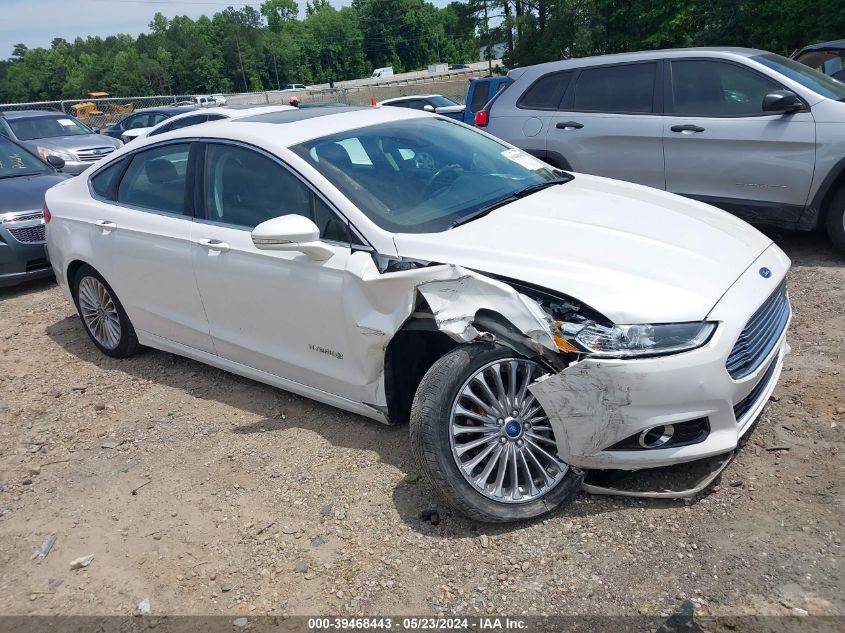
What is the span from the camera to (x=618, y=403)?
113 inches

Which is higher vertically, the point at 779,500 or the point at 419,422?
the point at 419,422

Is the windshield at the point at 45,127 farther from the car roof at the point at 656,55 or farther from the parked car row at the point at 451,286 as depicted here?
the car roof at the point at 656,55

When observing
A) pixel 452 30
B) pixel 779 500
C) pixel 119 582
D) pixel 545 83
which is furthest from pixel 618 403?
pixel 452 30

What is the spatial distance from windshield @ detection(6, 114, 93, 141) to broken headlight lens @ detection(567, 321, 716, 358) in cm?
1496

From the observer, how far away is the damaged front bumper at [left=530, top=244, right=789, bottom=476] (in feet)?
9.31

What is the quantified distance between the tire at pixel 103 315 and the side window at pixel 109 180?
56 cm

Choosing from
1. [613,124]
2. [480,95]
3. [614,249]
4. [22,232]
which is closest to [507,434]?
[614,249]

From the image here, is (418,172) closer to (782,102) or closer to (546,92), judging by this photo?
(782,102)

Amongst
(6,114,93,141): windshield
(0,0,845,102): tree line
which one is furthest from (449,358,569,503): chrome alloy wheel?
(0,0,845,102): tree line

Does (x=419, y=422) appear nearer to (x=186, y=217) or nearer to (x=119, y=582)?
(x=119, y=582)

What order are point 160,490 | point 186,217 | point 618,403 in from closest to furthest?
1. point 618,403
2. point 160,490
3. point 186,217

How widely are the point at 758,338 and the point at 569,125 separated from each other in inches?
177

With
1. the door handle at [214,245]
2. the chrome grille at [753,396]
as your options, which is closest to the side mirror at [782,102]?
the chrome grille at [753,396]

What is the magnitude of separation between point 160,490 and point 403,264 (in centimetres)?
175
